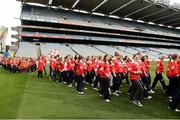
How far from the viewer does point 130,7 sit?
60781mm

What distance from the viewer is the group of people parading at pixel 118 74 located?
14.1 meters

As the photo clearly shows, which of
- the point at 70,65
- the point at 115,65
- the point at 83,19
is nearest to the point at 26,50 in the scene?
the point at 83,19

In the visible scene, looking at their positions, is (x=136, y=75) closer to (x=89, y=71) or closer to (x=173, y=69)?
(x=173, y=69)

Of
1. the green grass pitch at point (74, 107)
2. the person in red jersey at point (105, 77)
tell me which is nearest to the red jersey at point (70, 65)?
the green grass pitch at point (74, 107)

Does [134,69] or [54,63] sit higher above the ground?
[134,69]

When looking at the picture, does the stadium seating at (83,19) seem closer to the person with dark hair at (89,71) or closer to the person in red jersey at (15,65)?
the person in red jersey at (15,65)

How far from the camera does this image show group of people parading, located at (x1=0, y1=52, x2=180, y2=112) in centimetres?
1410

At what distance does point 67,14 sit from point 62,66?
40749 millimetres

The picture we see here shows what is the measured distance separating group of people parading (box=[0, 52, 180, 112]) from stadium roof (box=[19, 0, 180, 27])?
107ft

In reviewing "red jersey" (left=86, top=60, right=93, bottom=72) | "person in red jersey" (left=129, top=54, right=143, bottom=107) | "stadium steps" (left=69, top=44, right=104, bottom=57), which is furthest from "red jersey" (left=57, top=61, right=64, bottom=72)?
"stadium steps" (left=69, top=44, right=104, bottom=57)

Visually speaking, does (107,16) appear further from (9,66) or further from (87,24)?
(9,66)

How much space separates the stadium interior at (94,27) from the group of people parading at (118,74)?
26.8 meters

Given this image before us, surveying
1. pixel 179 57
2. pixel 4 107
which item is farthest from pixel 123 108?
pixel 4 107

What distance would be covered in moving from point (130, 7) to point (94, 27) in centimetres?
780
